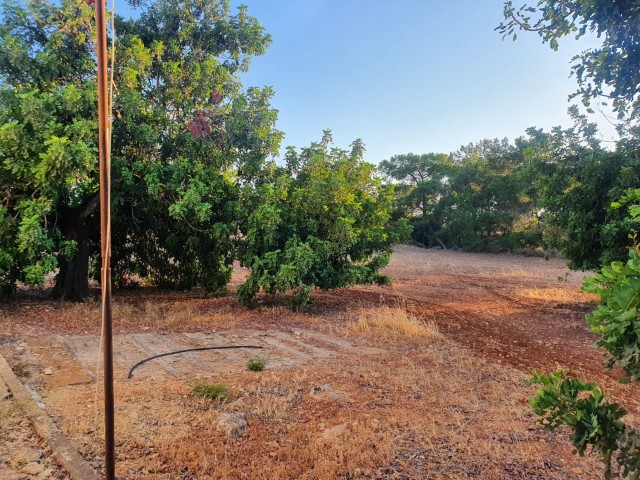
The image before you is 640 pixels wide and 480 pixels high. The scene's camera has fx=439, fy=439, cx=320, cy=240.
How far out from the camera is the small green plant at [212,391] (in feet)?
15.0

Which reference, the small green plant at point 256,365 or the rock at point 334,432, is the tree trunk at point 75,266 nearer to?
the small green plant at point 256,365

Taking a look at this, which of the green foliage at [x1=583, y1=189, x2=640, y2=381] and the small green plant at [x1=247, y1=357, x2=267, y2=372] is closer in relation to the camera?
the green foliage at [x1=583, y1=189, x2=640, y2=381]

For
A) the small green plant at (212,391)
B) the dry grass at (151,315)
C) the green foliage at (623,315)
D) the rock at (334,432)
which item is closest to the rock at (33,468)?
the small green plant at (212,391)

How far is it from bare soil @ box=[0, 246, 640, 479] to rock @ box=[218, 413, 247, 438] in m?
0.07

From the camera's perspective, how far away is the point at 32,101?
7691mm

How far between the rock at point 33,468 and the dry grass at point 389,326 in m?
5.58

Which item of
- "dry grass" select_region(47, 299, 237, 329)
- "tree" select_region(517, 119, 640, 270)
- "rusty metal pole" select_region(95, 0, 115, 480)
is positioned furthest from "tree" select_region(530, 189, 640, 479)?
"tree" select_region(517, 119, 640, 270)

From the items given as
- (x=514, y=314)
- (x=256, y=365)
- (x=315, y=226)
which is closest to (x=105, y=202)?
(x=256, y=365)

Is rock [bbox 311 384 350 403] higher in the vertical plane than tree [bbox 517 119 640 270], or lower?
lower

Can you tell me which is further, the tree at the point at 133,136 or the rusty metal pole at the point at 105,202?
the tree at the point at 133,136

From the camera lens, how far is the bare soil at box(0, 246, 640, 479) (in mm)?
3436

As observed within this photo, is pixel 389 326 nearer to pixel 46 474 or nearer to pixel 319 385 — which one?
pixel 319 385

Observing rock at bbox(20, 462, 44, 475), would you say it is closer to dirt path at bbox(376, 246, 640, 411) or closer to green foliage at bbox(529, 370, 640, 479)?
green foliage at bbox(529, 370, 640, 479)

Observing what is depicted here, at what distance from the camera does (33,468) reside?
322 cm
